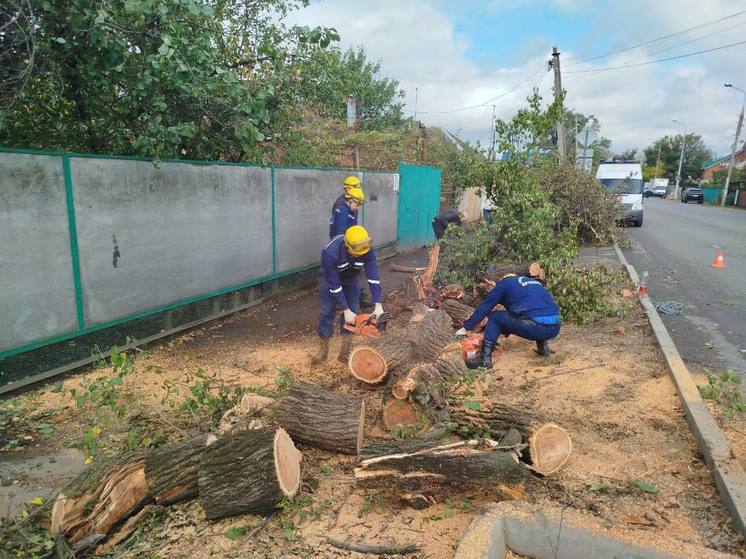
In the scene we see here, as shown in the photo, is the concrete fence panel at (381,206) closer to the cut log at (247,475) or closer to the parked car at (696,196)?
the cut log at (247,475)

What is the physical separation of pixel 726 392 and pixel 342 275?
3878 mm

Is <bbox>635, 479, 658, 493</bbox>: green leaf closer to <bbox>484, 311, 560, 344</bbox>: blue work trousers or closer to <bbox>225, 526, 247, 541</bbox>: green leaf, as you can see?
<bbox>484, 311, 560, 344</bbox>: blue work trousers

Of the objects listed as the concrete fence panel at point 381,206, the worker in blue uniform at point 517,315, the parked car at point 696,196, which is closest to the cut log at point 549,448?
the worker in blue uniform at point 517,315

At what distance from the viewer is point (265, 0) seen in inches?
292

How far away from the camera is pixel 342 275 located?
18.9 feet

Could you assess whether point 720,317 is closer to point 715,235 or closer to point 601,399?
point 601,399

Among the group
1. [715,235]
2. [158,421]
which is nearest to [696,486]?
[158,421]

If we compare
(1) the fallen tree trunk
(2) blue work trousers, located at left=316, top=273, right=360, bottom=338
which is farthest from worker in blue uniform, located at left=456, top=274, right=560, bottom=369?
(2) blue work trousers, located at left=316, top=273, right=360, bottom=338

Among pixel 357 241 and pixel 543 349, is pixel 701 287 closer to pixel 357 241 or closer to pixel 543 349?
pixel 543 349

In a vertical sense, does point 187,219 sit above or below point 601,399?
above

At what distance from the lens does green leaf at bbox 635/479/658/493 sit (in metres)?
3.02

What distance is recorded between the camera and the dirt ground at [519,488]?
2.74 m

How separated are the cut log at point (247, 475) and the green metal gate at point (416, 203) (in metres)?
10.2

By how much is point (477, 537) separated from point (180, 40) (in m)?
5.05
